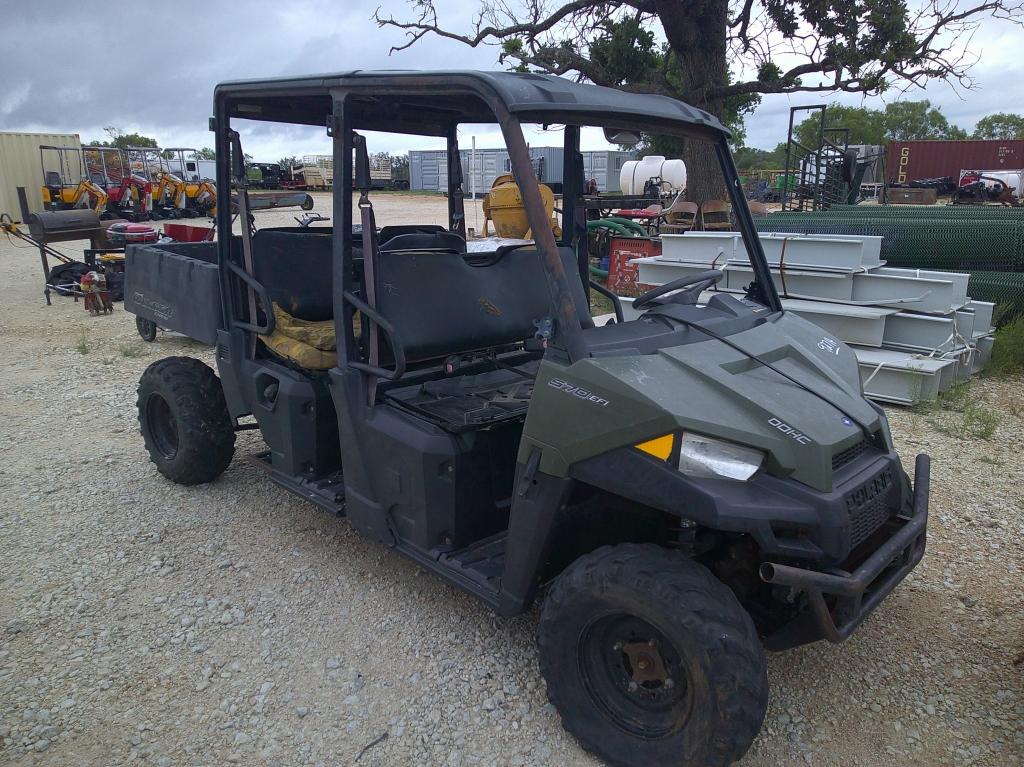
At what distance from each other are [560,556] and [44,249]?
11288mm

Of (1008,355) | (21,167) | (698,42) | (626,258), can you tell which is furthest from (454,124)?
(21,167)

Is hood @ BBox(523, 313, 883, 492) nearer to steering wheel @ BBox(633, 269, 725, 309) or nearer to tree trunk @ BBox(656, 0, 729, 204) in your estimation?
steering wheel @ BBox(633, 269, 725, 309)

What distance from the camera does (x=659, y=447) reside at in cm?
234

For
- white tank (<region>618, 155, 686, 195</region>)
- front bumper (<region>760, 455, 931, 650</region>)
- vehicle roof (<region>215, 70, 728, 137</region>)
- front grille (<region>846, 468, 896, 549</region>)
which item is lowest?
front bumper (<region>760, 455, 931, 650</region>)

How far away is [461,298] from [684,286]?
101 centimetres

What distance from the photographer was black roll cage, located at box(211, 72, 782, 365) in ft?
8.57

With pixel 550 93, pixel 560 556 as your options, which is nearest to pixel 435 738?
pixel 560 556

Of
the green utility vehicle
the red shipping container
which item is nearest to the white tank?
the red shipping container

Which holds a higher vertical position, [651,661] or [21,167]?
[21,167]

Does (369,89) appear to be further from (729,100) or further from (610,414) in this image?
(729,100)

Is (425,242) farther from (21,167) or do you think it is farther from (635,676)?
(21,167)

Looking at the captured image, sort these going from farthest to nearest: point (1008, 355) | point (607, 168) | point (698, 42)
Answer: point (607, 168)
point (698, 42)
point (1008, 355)

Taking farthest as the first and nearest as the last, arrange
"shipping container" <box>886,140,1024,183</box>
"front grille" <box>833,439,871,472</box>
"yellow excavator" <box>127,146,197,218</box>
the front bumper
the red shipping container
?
"shipping container" <box>886,140,1024,183</box>
"yellow excavator" <box>127,146,197,218</box>
the red shipping container
"front grille" <box>833,439,871,472</box>
the front bumper

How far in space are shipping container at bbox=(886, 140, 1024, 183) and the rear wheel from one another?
39.3m
